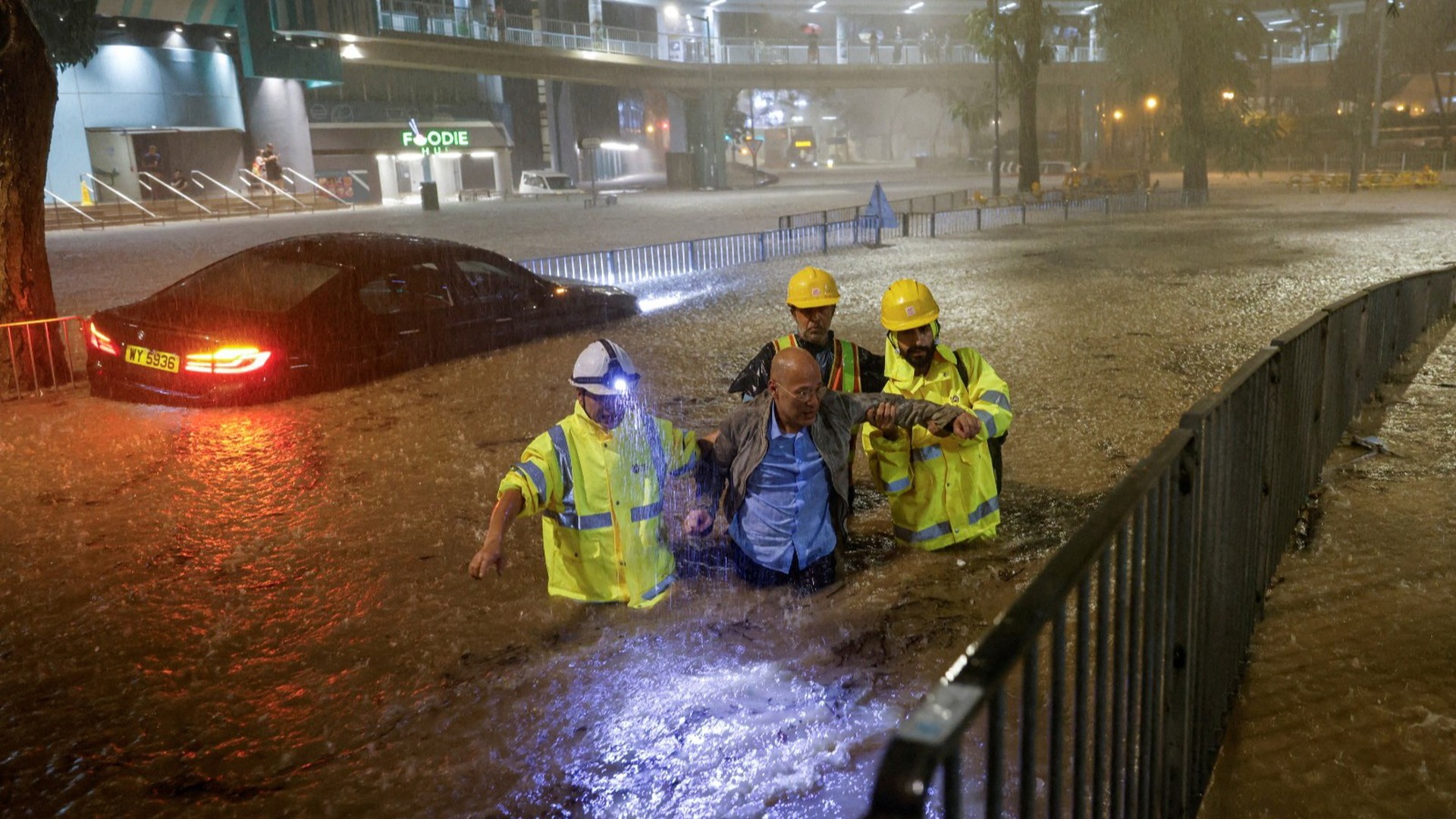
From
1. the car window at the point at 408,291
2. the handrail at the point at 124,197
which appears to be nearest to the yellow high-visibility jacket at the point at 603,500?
the car window at the point at 408,291

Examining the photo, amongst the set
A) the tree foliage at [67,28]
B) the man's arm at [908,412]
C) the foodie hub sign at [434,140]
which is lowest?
the man's arm at [908,412]

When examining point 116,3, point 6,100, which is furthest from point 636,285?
point 116,3

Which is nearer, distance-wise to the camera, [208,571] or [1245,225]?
[208,571]

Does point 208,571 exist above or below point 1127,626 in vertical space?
below

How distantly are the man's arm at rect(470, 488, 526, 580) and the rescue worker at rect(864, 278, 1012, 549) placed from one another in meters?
1.81

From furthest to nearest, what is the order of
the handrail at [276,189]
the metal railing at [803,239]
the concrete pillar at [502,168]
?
1. the concrete pillar at [502,168]
2. the handrail at [276,189]
3. the metal railing at [803,239]

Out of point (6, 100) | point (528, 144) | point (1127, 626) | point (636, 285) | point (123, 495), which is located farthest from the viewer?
point (528, 144)

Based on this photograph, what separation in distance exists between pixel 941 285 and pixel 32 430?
A: 37.3ft

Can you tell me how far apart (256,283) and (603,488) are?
586 centimetres

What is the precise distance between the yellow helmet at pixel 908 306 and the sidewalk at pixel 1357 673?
190cm

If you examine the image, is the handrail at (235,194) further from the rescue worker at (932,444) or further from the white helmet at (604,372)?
the white helmet at (604,372)

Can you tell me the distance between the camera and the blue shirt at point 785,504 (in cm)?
477

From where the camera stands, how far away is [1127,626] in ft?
7.78

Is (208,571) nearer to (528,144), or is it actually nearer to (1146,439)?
(1146,439)
